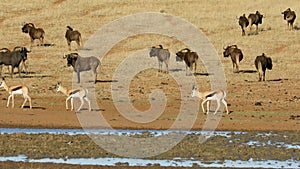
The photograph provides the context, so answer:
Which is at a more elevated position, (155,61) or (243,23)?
(243,23)

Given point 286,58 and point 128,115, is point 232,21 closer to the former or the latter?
point 286,58

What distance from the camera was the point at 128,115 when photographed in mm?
23531

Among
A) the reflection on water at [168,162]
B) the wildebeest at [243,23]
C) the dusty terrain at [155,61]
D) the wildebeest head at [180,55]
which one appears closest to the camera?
the reflection on water at [168,162]

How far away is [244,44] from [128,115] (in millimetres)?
17764

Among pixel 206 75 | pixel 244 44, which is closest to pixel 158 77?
pixel 206 75

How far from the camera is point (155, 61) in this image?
3459 centimetres

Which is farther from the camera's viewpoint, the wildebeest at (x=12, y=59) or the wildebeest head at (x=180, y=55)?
the wildebeest head at (x=180, y=55)

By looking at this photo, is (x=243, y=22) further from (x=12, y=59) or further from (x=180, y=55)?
(x=12, y=59)

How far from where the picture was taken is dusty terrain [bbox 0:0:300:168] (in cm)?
2288

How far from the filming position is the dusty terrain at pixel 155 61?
75.0 feet

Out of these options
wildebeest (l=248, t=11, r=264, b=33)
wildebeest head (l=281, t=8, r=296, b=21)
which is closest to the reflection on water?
wildebeest (l=248, t=11, r=264, b=33)

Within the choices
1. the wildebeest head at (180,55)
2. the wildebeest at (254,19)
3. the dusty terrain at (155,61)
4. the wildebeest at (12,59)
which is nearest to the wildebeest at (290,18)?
the dusty terrain at (155,61)

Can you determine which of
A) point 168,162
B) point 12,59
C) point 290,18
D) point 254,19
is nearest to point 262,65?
point 12,59

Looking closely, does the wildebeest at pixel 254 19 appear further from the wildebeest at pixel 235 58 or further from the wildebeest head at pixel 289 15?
the wildebeest at pixel 235 58
